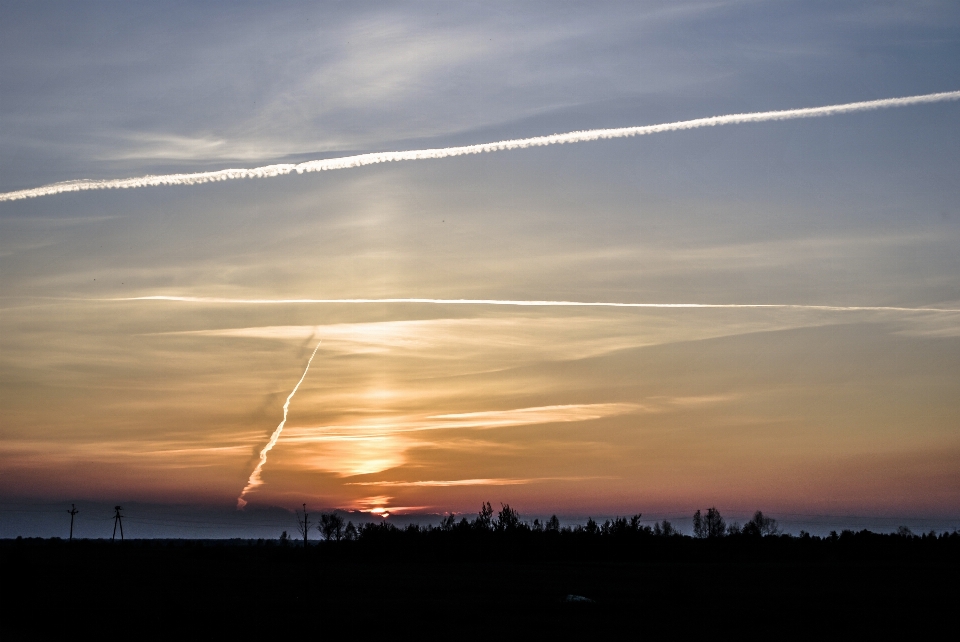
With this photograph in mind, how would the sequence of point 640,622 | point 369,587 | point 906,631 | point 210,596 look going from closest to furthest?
point 906,631
point 640,622
point 210,596
point 369,587

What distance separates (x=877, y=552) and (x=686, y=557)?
31152mm

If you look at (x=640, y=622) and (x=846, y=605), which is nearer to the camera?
(x=640, y=622)

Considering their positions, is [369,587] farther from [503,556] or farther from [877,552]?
[877,552]

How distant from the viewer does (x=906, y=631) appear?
A: 38.1 m

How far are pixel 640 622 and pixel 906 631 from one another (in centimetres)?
1119

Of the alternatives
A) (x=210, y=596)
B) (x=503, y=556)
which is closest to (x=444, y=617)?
(x=210, y=596)

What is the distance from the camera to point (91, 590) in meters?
58.2

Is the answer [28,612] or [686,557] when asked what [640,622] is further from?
[686,557]

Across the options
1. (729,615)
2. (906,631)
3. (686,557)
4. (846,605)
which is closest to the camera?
(906,631)

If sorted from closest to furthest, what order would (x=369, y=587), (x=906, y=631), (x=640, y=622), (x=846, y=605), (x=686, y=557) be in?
(x=906, y=631)
(x=640, y=622)
(x=846, y=605)
(x=369, y=587)
(x=686, y=557)

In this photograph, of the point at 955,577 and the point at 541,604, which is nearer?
the point at 541,604

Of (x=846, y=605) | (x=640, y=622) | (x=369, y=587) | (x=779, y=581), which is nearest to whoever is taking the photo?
(x=640, y=622)

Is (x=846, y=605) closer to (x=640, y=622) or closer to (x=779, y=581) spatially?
(x=640, y=622)

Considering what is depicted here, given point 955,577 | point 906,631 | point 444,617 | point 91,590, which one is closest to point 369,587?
point 91,590
